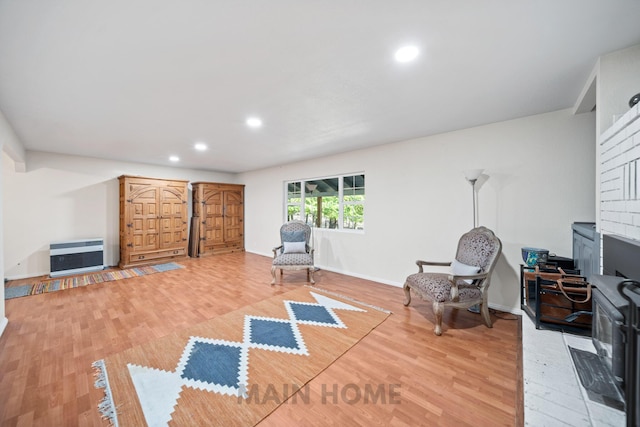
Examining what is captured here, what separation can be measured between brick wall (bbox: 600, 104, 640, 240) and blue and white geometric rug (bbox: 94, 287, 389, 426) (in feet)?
6.85

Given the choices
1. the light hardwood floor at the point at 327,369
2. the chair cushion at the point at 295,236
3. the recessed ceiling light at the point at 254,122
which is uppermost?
the recessed ceiling light at the point at 254,122

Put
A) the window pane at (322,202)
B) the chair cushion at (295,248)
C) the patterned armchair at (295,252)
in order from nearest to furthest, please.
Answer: the patterned armchair at (295,252)
the chair cushion at (295,248)
the window pane at (322,202)

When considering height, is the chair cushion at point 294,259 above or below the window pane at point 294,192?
below

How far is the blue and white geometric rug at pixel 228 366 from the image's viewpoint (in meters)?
1.49

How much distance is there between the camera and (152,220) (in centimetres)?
534

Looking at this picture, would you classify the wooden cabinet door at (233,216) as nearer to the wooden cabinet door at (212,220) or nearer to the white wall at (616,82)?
the wooden cabinet door at (212,220)

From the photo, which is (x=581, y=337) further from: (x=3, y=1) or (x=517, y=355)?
(x=3, y=1)

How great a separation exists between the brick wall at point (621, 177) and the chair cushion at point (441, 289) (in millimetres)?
1201

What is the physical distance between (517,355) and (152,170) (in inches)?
294

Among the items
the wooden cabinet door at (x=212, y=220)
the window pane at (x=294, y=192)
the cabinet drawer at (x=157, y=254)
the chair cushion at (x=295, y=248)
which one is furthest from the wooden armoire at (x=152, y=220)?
the chair cushion at (x=295, y=248)

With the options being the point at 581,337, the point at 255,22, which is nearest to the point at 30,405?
the point at 255,22

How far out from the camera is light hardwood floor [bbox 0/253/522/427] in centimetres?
148

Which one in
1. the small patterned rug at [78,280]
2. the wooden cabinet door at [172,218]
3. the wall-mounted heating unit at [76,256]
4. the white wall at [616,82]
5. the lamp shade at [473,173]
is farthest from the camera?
the wooden cabinet door at [172,218]

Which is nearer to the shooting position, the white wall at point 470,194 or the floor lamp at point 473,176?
the white wall at point 470,194
